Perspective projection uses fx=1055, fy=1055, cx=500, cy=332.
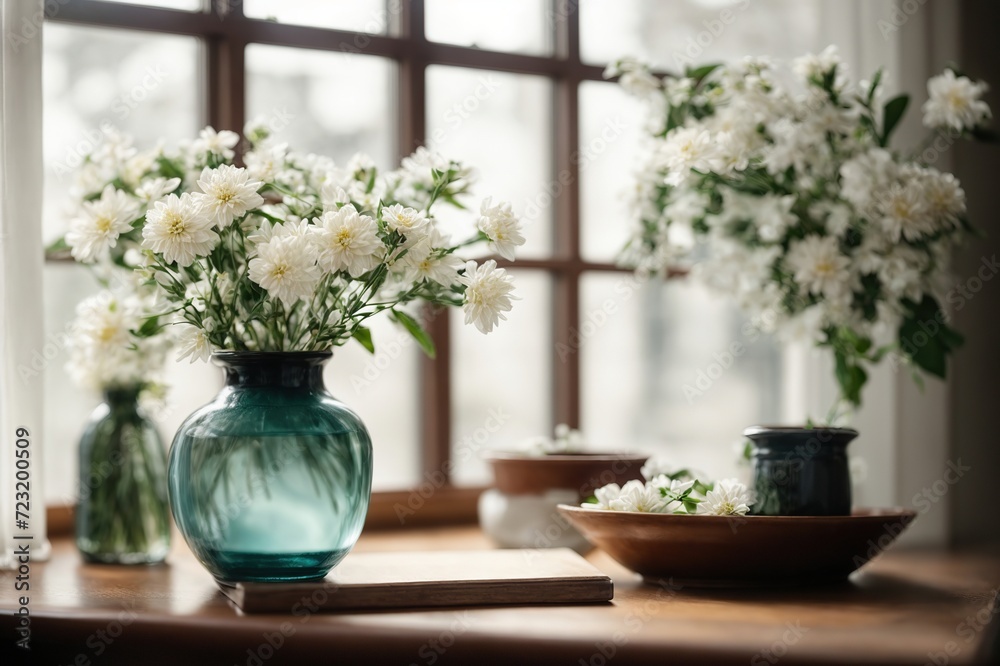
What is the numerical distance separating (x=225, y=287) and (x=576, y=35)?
129 cm

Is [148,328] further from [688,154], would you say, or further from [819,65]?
[819,65]

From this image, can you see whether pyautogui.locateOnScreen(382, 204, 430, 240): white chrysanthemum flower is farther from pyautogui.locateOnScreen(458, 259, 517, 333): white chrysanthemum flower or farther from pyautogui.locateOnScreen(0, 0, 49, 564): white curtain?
pyautogui.locateOnScreen(0, 0, 49, 564): white curtain

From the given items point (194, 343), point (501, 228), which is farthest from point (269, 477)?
point (501, 228)

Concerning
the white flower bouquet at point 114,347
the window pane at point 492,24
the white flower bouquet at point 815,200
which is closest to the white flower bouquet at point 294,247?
the white flower bouquet at point 114,347

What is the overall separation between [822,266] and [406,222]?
84 cm

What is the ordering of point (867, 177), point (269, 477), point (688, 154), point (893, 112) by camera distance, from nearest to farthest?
1. point (269, 477)
2. point (688, 154)
3. point (867, 177)
4. point (893, 112)

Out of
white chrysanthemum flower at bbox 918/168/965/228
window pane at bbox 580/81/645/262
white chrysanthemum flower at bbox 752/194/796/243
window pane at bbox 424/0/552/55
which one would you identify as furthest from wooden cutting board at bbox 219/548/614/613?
window pane at bbox 424/0/552/55

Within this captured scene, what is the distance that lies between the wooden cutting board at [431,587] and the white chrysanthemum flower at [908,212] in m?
0.79

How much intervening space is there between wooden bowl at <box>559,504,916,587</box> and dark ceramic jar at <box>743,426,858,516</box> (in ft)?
0.20

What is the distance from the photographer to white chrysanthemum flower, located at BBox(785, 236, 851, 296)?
1.80 metres

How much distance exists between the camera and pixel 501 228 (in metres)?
1.32

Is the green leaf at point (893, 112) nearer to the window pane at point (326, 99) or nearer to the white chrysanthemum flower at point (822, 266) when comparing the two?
the white chrysanthemum flower at point (822, 266)

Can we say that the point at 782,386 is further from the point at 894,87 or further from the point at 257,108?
the point at 257,108

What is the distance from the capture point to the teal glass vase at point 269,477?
1.31 metres
